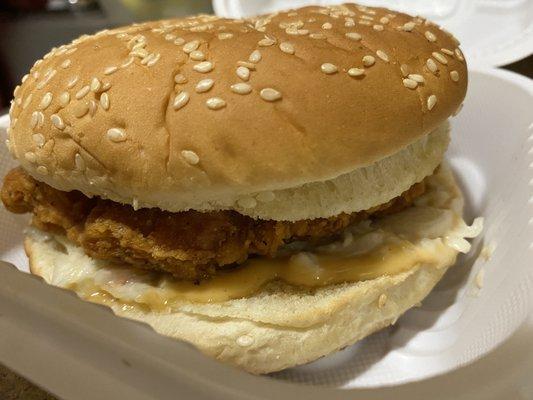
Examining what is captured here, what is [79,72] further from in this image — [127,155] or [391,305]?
[391,305]

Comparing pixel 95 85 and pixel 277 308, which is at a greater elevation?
pixel 95 85

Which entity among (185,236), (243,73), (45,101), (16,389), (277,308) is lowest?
(16,389)

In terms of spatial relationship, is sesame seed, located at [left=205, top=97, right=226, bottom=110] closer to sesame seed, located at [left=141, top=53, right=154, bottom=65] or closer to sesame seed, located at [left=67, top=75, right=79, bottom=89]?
sesame seed, located at [left=141, top=53, right=154, bottom=65]

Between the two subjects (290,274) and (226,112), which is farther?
(290,274)

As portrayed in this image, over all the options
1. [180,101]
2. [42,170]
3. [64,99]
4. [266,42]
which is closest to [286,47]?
[266,42]

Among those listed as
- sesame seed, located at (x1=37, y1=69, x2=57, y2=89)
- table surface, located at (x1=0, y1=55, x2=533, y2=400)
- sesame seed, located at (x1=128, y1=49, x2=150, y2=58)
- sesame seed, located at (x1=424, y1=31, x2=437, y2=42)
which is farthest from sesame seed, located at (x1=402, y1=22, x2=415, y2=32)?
table surface, located at (x1=0, y1=55, x2=533, y2=400)

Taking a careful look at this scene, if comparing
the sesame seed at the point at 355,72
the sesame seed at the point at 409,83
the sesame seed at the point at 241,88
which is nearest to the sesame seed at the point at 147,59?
the sesame seed at the point at 241,88

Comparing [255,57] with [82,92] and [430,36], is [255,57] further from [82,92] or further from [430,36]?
[430,36]
